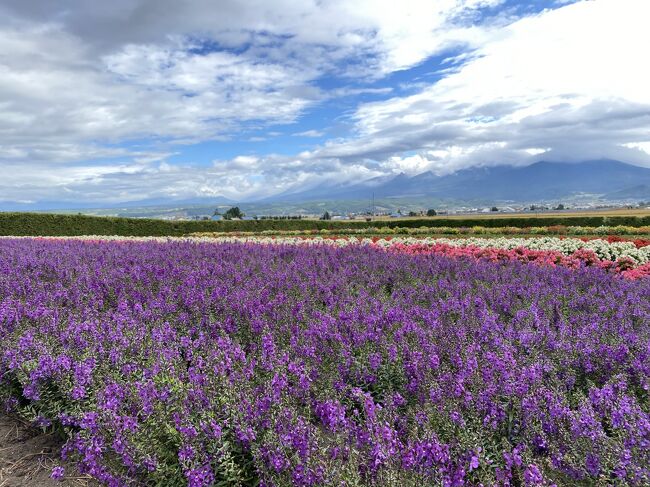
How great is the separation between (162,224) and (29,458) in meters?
35.6

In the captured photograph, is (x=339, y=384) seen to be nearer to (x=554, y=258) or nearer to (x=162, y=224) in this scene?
(x=554, y=258)

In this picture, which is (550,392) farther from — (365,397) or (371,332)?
(371,332)

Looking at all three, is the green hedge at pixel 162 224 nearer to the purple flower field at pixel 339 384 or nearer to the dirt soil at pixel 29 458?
the purple flower field at pixel 339 384

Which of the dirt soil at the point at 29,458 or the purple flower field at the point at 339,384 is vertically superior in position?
the purple flower field at the point at 339,384

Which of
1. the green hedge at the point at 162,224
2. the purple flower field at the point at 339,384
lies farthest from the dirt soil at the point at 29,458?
the green hedge at the point at 162,224

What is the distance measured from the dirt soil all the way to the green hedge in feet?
98.9

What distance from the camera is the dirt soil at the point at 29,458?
3.63 m

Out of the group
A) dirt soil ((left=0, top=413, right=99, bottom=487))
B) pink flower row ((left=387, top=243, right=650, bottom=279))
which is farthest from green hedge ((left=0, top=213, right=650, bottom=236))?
dirt soil ((left=0, top=413, right=99, bottom=487))

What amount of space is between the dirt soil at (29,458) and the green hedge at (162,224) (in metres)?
30.2

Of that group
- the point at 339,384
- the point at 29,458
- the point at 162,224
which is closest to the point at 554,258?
the point at 339,384

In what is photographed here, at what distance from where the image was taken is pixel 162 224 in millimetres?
37625

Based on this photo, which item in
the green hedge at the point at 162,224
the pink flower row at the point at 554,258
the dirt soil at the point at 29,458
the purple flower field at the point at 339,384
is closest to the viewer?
the purple flower field at the point at 339,384

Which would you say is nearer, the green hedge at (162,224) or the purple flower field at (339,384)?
the purple flower field at (339,384)

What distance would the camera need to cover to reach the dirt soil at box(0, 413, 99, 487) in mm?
3627
